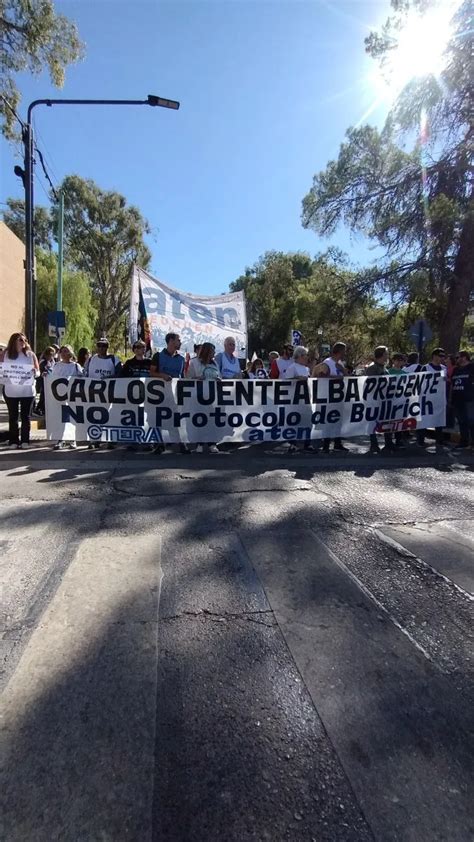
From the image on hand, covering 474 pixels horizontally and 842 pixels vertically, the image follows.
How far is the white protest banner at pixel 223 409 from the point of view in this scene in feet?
24.5

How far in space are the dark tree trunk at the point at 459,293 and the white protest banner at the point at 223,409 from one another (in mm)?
9231

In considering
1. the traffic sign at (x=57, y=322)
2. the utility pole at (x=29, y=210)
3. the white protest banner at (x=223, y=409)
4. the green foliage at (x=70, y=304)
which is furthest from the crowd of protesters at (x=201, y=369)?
the green foliage at (x=70, y=304)

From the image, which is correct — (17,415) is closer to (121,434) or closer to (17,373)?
(17,373)

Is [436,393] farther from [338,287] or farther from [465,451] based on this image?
[338,287]

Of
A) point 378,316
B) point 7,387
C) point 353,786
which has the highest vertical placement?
point 378,316

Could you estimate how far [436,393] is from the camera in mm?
9117

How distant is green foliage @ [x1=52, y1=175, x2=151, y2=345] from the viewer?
121 feet

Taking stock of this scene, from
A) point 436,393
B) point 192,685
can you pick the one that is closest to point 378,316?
point 436,393

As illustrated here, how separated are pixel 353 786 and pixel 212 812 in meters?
0.51

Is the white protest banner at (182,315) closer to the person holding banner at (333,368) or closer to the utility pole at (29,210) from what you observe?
the utility pole at (29,210)

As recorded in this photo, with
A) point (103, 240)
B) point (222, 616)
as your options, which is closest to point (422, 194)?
point (222, 616)

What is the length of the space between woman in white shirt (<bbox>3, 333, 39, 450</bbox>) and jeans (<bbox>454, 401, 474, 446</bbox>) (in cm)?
765

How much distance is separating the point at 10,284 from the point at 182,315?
56.9 feet

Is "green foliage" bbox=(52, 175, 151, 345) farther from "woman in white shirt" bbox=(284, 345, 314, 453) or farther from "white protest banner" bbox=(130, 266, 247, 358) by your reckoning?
"woman in white shirt" bbox=(284, 345, 314, 453)
